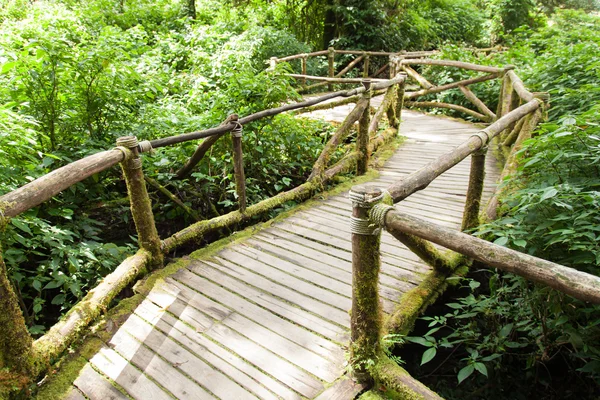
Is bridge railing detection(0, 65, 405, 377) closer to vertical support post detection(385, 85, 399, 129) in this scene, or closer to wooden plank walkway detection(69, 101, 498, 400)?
wooden plank walkway detection(69, 101, 498, 400)

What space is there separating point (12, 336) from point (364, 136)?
14.2 feet

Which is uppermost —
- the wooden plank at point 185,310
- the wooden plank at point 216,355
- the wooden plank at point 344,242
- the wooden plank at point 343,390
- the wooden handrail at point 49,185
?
the wooden handrail at point 49,185

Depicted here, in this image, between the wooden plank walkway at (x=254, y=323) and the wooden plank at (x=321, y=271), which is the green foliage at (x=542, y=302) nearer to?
the wooden plank at (x=321, y=271)

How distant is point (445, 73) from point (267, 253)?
789 cm

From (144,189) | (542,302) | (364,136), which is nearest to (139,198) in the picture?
(144,189)

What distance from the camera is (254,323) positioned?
2668mm

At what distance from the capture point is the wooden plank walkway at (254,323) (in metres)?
2.20

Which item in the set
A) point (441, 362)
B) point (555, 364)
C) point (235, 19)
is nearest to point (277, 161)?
point (441, 362)

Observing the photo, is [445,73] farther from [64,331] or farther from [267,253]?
[64,331]

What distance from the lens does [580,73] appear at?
589 centimetres

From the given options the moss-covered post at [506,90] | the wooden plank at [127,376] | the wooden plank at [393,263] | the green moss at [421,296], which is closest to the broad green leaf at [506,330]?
the green moss at [421,296]

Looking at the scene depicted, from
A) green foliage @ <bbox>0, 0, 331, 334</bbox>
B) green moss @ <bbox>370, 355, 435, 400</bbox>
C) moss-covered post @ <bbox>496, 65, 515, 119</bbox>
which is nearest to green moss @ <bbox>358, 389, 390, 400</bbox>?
green moss @ <bbox>370, 355, 435, 400</bbox>

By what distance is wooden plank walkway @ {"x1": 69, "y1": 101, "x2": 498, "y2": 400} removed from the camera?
7.20 ft

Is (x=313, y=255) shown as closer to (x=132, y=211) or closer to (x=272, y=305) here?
(x=272, y=305)
